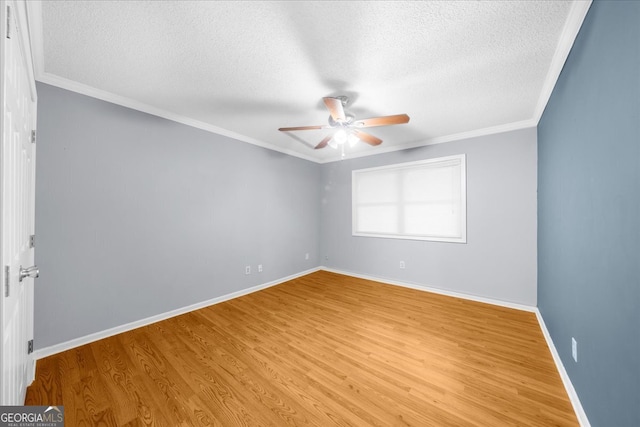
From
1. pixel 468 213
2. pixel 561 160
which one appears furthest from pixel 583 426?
pixel 468 213

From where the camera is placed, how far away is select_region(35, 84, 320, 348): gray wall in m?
2.00

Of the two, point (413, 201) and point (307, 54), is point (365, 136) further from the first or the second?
point (413, 201)

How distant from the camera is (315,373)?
1.76 metres

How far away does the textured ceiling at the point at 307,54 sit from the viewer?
136cm

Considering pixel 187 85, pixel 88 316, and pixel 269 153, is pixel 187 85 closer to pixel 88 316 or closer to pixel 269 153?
pixel 269 153

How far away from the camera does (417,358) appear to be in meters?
1.94

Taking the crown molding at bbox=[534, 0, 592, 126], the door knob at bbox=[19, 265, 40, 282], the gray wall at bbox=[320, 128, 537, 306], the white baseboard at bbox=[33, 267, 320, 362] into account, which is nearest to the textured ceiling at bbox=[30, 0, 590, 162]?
the crown molding at bbox=[534, 0, 592, 126]

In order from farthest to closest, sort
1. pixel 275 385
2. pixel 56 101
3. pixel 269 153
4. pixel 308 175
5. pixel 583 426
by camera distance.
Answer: pixel 308 175 → pixel 269 153 → pixel 56 101 → pixel 275 385 → pixel 583 426

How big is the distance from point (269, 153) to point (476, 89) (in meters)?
2.97

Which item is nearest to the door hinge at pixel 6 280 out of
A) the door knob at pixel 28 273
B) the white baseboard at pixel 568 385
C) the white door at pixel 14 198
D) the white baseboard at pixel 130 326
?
the white door at pixel 14 198

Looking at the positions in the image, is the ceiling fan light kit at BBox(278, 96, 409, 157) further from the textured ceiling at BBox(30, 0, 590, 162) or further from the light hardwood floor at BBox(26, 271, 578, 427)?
the light hardwood floor at BBox(26, 271, 578, 427)

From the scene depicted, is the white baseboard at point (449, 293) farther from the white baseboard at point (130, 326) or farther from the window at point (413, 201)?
the white baseboard at point (130, 326)

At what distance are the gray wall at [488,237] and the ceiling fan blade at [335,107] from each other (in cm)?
220

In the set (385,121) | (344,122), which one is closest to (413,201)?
(385,121)
